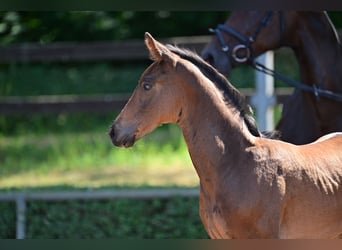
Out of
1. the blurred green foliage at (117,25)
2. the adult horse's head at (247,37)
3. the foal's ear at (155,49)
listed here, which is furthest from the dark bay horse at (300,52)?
the blurred green foliage at (117,25)

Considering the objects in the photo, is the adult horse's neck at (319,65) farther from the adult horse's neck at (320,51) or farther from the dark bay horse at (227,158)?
the dark bay horse at (227,158)

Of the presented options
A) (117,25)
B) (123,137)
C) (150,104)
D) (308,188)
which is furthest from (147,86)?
(117,25)

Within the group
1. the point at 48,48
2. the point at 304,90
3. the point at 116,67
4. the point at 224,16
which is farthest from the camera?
the point at 116,67

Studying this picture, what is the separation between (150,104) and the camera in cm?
428

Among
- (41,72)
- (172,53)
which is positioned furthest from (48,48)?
(172,53)

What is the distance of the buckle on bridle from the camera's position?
5680 millimetres

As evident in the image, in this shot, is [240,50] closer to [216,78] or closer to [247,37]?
[247,37]

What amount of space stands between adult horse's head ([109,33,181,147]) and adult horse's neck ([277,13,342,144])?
1.62 m

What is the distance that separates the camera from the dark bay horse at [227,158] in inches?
165

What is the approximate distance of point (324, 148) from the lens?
4574 millimetres

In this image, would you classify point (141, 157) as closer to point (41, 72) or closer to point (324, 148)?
point (41, 72)

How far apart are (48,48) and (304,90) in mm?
4466

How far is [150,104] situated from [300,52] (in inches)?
69.7

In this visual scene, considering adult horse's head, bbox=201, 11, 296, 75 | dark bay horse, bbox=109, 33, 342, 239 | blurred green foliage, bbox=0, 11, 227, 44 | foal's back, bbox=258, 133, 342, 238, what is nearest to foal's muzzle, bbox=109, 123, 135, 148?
dark bay horse, bbox=109, 33, 342, 239
